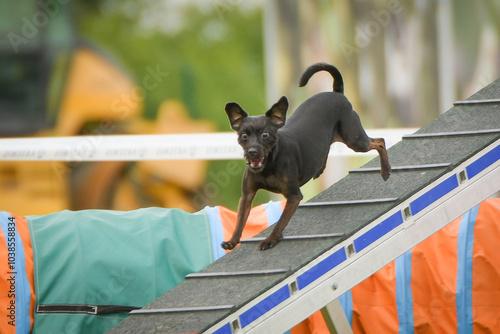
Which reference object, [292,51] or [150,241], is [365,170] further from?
[292,51]

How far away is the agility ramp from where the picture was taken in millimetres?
2781

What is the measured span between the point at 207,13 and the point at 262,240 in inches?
122

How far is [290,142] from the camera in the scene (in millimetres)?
2889

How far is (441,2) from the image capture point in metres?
5.68

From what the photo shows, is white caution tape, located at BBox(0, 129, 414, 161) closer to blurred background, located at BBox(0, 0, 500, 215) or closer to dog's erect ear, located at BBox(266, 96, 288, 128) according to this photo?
blurred background, located at BBox(0, 0, 500, 215)

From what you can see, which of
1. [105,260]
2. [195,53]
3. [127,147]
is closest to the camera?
[105,260]

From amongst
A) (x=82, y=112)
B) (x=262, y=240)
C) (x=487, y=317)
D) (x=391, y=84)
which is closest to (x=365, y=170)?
(x=262, y=240)

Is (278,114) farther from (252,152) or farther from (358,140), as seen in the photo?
(358,140)

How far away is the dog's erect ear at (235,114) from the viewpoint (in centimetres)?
A: 277

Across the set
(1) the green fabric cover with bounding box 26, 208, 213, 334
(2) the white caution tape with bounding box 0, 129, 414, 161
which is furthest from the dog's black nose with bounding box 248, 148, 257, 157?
(2) the white caution tape with bounding box 0, 129, 414, 161

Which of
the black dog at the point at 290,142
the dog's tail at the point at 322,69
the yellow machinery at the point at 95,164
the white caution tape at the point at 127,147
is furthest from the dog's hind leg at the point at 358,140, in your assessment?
the yellow machinery at the point at 95,164

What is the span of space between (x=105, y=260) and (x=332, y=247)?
119 centimetres

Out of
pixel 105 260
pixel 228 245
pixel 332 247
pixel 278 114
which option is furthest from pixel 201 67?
pixel 332 247

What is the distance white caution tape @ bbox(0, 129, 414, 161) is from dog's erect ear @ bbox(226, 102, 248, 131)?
2620 millimetres
